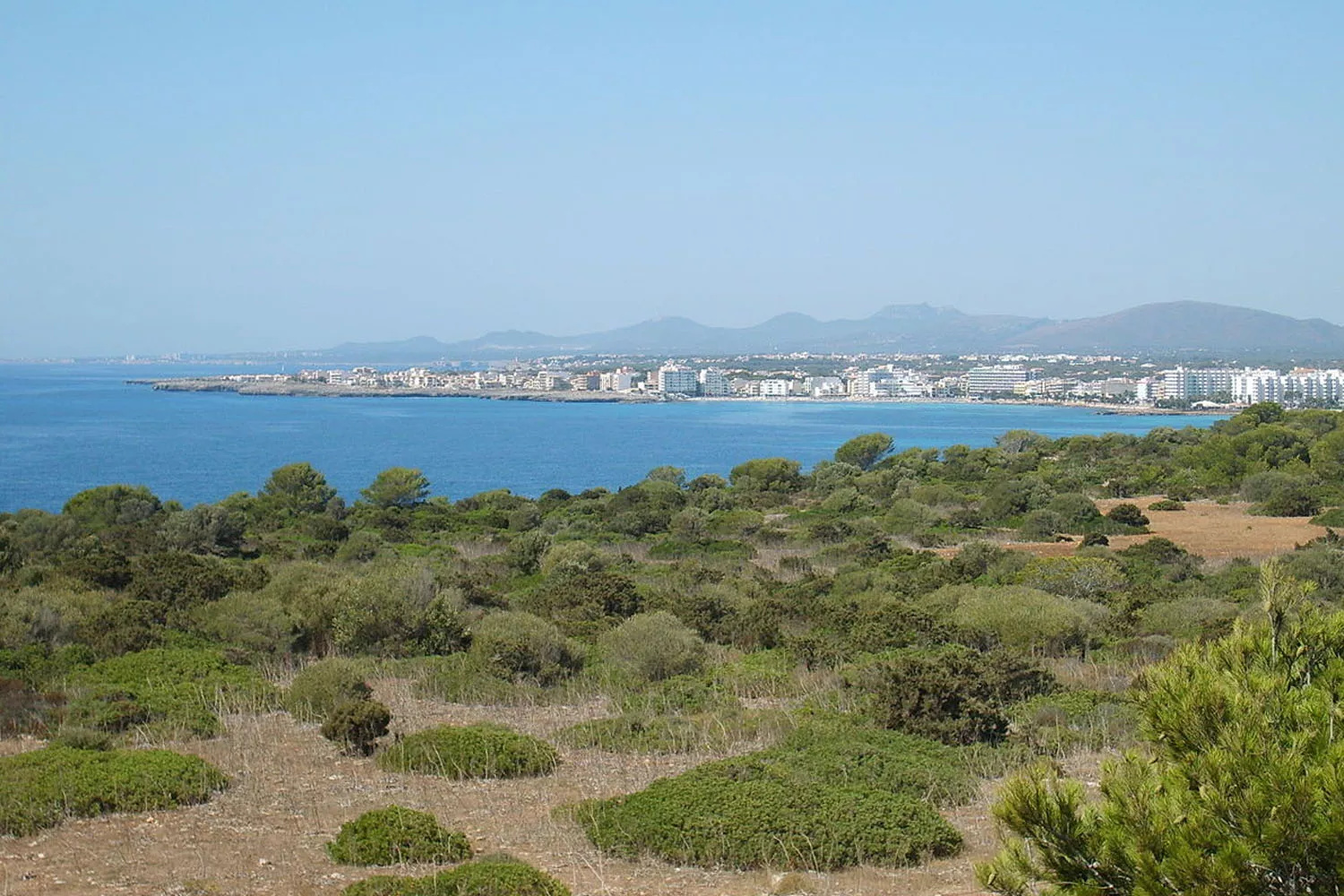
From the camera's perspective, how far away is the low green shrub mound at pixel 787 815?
707 cm

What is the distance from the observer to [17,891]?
21.3ft

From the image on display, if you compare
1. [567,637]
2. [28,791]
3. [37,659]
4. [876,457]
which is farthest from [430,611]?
[876,457]

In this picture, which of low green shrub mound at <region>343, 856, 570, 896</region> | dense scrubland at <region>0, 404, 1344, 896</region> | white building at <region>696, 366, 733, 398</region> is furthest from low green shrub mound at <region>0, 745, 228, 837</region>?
white building at <region>696, 366, 733, 398</region>

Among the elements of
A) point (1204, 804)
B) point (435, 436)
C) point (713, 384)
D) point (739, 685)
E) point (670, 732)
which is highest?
point (1204, 804)

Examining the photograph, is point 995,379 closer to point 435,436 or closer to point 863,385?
point 863,385

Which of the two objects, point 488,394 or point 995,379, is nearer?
point 488,394

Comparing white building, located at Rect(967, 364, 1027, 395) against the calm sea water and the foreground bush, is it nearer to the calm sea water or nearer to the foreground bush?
the calm sea water

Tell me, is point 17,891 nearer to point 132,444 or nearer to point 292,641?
point 292,641

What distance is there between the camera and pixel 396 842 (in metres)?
7.07

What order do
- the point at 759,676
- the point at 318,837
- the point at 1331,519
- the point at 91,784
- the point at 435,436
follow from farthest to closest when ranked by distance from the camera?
the point at 435,436
the point at 1331,519
the point at 759,676
the point at 91,784
the point at 318,837

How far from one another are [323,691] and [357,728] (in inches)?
53.0

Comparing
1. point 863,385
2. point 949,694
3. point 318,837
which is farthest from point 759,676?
point 863,385

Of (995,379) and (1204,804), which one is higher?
(1204,804)

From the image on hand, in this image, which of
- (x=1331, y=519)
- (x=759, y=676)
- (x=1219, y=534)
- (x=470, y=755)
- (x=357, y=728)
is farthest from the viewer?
(x=1331, y=519)
